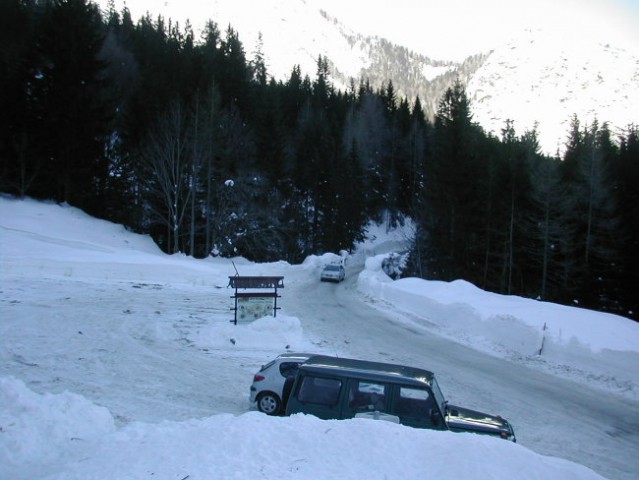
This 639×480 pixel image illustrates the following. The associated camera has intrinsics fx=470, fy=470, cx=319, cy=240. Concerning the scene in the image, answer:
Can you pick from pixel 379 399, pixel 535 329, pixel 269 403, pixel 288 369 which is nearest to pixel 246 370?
pixel 269 403

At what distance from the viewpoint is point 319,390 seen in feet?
24.3

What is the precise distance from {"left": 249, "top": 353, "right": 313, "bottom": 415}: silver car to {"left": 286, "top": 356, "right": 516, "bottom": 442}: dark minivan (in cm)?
171

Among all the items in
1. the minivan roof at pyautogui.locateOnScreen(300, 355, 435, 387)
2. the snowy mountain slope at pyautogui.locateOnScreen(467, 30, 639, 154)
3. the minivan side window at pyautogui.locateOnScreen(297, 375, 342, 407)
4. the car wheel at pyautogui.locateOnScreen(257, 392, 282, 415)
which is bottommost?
→ the car wheel at pyautogui.locateOnScreen(257, 392, 282, 415)

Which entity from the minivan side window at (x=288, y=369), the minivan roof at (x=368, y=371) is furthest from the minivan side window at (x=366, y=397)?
the minivan side window at (x=288, y=369)

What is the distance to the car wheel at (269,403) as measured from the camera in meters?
9.21

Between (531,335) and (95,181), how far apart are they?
1344 inches

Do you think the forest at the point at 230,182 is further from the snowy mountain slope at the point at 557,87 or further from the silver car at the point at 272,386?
the snowy mountain slope at the point at 557,87

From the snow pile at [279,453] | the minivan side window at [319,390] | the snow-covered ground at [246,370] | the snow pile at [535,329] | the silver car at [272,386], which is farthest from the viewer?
the snow pile at [535,329]

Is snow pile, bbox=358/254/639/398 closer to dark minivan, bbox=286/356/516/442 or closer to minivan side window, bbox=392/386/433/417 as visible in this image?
dark minivan, bbox=286/356/516/442

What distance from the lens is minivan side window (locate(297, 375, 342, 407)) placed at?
7340mm

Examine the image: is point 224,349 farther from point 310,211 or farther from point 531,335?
point 310,211

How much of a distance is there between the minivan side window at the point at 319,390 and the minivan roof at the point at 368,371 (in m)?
0.14

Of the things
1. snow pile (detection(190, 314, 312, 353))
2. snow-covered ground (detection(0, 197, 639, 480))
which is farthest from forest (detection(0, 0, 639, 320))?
snow pile (detection(190, 314, 312, 353))

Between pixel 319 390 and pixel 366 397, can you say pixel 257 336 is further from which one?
pixel 366 397
